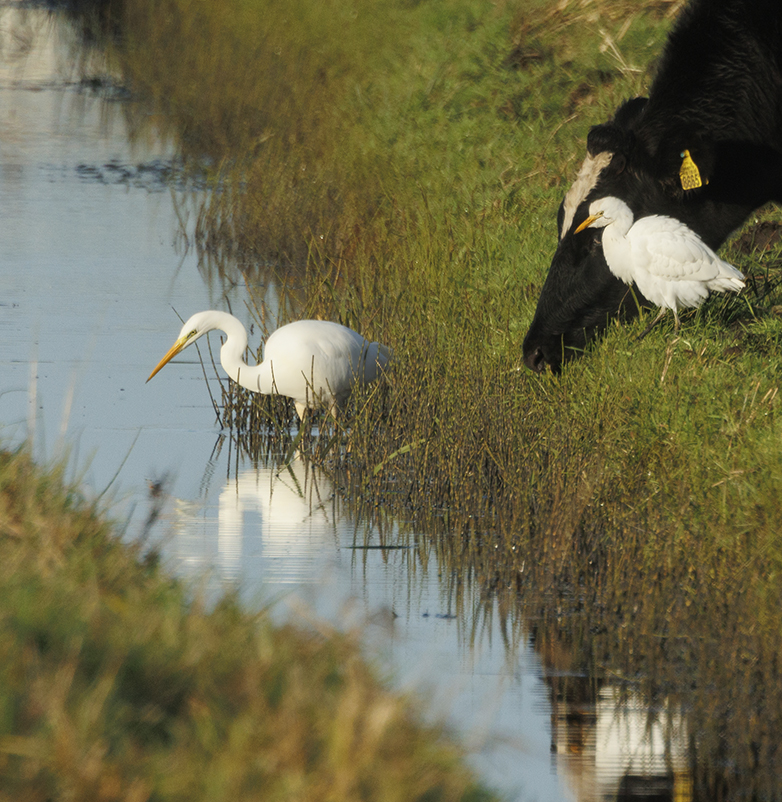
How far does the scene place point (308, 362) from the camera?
7246mm

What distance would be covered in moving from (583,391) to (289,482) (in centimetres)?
140

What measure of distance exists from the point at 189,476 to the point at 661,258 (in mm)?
2342

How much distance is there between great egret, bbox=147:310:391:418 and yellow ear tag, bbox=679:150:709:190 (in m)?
1.71

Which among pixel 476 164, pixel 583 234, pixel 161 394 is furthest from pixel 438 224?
pixel 583 234

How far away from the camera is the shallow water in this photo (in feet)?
13.8

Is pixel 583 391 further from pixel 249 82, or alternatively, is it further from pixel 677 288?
pixel 249 82

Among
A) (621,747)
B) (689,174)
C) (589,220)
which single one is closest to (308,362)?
(589,220)

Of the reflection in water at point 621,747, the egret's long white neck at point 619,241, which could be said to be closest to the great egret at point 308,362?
the egret's long white neck at point 619,241

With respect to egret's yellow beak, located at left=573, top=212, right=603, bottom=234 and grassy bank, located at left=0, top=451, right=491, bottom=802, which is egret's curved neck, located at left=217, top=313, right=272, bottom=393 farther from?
grassy bank, located at left=0, top=451, right=491, bottom=802

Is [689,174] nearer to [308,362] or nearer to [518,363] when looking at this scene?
[518,363]

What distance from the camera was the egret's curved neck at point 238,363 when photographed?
294 inches

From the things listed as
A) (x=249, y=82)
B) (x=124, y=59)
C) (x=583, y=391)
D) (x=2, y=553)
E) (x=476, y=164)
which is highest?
(x=124, y=59)

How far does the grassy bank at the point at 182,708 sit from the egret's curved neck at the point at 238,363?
3.45 meters

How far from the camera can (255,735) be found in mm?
3131
